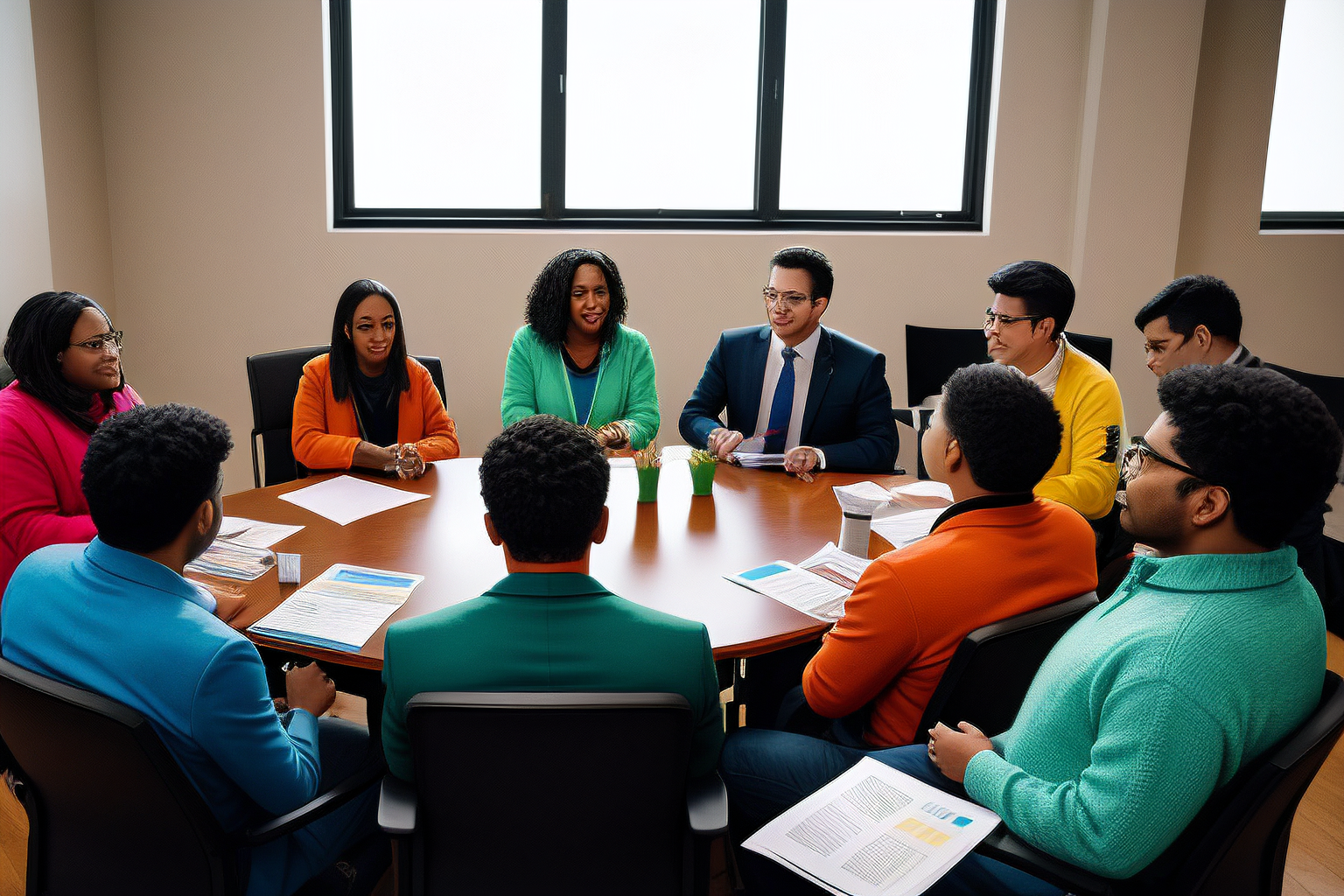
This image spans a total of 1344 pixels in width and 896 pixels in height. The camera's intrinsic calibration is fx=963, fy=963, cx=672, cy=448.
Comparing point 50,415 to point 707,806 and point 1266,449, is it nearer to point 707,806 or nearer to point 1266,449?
point 707,806

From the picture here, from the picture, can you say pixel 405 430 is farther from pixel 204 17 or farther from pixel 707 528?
pixel 204 17

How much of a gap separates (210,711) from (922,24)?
15.1 ft

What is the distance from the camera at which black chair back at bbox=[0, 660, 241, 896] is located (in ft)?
4.06

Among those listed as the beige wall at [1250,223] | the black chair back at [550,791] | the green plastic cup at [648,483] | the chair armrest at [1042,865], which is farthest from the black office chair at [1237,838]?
the beige wall at [1250,223]

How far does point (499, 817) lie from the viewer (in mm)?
1288

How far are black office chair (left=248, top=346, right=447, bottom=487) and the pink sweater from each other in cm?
97

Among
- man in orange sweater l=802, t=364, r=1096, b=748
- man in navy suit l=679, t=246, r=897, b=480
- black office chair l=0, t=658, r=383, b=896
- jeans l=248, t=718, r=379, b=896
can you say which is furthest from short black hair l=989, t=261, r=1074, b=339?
black office chair l=0, t=658, r=383, b=896

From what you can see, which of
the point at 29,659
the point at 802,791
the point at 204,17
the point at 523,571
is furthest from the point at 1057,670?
the point at 204,17

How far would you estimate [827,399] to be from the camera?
3295 millimetres

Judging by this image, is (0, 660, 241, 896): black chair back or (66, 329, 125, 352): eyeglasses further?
(66, 329, 125, 352): eyeglasses

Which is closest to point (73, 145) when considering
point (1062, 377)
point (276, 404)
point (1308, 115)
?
point (276, 404)

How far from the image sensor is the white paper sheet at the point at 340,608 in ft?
5.92

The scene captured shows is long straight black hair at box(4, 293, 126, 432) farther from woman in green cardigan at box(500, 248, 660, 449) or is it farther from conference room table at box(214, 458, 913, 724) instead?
woman in green cardigan at box(500, 248, 660, 449)

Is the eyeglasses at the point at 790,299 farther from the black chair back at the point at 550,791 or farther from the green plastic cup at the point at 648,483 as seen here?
the black chair back at the point at 550,791
